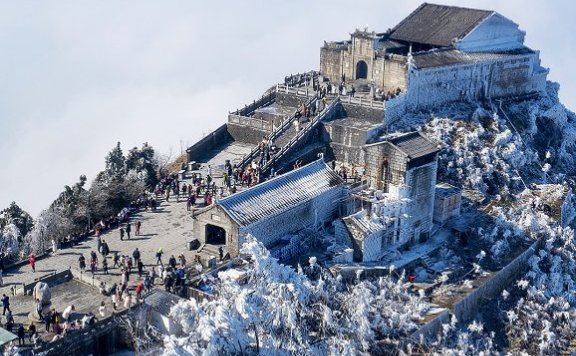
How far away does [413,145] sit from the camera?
156ft

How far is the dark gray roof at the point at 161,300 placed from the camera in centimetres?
3588

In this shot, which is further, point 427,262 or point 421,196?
point 421,196

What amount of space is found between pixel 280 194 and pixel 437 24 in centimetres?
3235

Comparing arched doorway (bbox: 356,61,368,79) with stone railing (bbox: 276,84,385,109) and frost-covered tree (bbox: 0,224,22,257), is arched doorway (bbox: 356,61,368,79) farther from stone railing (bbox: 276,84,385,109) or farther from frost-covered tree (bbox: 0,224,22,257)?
frost-covered tree (bbox: 0,224,22,257)

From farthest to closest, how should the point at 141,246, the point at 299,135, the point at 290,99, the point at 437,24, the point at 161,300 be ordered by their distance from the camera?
the point at 437,24 < the point at 290,99 < the point at 299,135 < the point at 141,246 < the point at 161,300

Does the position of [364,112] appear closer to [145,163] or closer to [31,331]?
[145,163]

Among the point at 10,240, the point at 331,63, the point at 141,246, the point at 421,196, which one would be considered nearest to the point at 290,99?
the point at 331,63

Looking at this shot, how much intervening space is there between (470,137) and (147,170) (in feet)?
79.4

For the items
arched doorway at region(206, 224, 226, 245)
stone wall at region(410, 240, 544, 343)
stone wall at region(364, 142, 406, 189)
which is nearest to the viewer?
stone wall at region(410, 240, 544, 343)

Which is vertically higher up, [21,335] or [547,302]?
[21,335]

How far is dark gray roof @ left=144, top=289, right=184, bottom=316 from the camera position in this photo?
35.9 metres

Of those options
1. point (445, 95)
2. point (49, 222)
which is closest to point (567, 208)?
point (445, 95)

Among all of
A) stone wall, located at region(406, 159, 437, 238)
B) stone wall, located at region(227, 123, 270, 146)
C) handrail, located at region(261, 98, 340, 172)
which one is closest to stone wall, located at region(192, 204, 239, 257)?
handrail, located at region(261, 98, 340, 172)

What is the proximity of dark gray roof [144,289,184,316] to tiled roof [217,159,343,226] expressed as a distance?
259 inches
